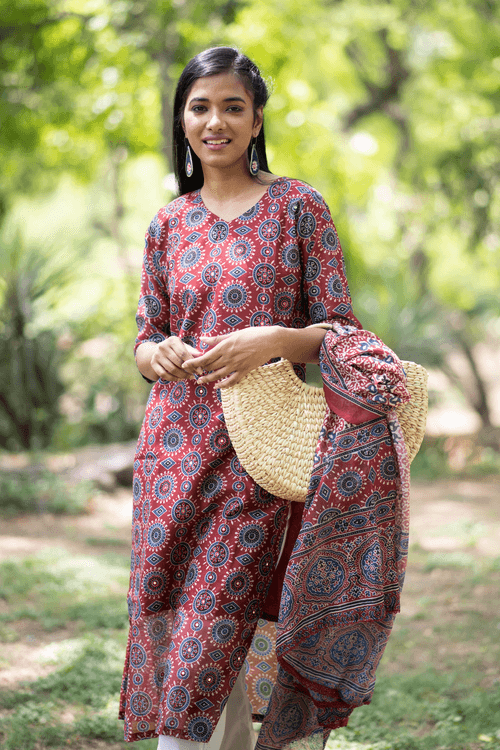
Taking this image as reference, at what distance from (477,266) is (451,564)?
23.9 ft

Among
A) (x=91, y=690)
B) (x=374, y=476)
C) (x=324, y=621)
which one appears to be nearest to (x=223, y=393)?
(x=374, y=476)

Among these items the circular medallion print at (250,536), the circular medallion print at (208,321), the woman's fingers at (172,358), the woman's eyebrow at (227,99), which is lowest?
the circular medallion print at (250,536)

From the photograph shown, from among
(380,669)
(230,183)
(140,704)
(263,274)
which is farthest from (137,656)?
(380,669)

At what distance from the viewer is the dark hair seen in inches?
81.0

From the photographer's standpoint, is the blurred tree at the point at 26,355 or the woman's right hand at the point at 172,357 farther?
the blurred tree at the point at 26,355

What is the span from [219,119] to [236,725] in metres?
1.68

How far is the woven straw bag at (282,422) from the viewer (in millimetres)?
1978

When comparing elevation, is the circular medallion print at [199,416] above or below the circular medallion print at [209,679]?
above

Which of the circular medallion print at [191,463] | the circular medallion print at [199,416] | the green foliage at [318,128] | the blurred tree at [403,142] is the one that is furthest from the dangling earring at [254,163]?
the blurred tree at [403,142]

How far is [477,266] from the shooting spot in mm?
11516

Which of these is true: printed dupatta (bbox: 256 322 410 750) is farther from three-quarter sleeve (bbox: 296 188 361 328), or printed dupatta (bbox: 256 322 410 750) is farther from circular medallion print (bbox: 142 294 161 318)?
circular medallion print (bbox: 142 294 161 318)

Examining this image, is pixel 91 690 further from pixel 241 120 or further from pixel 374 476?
pixel 241 120

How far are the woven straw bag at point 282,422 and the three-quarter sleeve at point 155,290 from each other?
0.36 m

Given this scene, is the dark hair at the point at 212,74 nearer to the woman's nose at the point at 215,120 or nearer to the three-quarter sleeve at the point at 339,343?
the woman's nose at the point at 215,120
